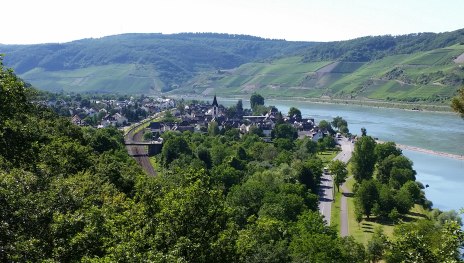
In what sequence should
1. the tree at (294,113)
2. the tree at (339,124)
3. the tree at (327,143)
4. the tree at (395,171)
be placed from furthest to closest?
the tree at (294,113)
the tree at (339,124)
the tree at (327,143)
the tree at (395,171)

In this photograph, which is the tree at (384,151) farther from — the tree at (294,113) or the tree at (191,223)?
the tree at (191,223)

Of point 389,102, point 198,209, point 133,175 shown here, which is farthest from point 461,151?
point 389,102

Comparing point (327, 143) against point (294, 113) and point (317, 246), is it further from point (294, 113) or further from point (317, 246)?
point (317, 246)

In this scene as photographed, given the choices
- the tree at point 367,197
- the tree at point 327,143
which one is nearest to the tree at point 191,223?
the tree at point 367,197

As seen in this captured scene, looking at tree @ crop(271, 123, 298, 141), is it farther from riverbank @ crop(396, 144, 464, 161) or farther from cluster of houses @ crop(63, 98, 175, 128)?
cluster of houses @ crop(63, 98, 175, 128)

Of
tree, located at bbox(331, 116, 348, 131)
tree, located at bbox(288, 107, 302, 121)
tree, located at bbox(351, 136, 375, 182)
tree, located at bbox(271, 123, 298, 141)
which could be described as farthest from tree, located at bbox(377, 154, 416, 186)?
tree, located at bbox(288, 107, 302, 121)

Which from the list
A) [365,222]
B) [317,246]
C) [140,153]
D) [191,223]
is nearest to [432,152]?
[365,222]
